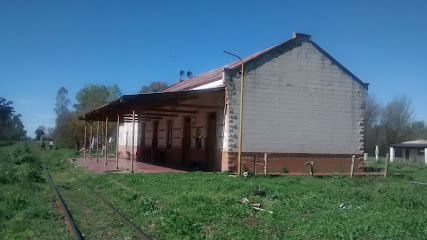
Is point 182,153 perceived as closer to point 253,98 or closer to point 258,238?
point 253,98

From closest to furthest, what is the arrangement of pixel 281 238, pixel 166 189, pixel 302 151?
pixel 281 238, pixel 166 189, pixel 302 151

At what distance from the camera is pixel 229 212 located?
8.77 metres

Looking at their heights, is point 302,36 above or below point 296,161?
above

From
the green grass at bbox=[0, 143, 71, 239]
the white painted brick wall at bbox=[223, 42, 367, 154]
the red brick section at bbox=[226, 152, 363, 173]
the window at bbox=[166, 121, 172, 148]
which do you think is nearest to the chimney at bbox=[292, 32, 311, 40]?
the white painted brick wall at bbox=[223, 42, 367, 154]

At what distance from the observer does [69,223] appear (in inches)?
326

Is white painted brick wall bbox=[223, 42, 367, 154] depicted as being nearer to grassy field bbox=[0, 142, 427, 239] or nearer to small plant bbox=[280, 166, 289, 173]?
small plant bbox=[280, 166, 289, 173]

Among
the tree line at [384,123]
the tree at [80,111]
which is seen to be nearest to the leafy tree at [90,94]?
the tree at [80,111]

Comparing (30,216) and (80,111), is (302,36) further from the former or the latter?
(80,111)

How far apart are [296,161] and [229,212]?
1056cm

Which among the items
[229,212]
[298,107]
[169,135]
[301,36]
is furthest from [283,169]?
[169,135]

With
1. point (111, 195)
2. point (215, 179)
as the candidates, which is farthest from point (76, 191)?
point (215, 179)

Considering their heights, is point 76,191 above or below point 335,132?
below

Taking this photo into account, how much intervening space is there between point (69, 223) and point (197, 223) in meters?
2.72

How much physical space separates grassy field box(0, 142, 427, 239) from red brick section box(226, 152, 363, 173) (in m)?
3.62
